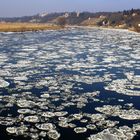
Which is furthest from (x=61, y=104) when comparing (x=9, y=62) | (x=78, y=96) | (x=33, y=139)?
(x=9, y=62)

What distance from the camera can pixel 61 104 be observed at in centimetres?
1062

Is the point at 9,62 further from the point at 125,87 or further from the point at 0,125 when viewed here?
the point at 0,125

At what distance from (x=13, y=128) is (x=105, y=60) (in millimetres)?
12450

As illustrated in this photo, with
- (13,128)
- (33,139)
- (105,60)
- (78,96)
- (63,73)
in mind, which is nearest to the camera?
(33,139)

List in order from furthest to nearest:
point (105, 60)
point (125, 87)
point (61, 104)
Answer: point (105, 60)
point (125, 87)
point (61, 104)

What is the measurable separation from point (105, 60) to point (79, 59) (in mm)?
1551

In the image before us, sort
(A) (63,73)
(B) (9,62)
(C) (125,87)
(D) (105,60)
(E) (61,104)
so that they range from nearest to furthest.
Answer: (E) (61,104)
(C) (125,87)
(A) (63,73)
(B) (9,62)
(D) (105,60)

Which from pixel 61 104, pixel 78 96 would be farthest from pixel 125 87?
pixel 61 104

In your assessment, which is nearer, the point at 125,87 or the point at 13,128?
the point at 13,128

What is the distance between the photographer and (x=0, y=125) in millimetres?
8758

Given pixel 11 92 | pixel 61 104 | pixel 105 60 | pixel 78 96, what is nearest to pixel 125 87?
pixel 78 96

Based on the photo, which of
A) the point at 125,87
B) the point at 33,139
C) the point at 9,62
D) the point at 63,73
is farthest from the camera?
the point at 9,62

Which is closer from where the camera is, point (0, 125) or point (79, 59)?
point (0, 125)

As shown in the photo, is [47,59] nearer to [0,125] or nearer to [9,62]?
[9,62]
